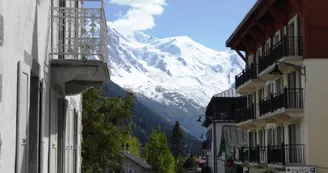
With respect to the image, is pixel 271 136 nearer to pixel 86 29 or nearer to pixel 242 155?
pixel 242 155

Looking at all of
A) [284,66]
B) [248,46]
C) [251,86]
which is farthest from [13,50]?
[248,46]

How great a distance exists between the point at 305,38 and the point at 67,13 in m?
15.4

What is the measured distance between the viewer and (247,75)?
40.7m

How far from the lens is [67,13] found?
14211 millimetres

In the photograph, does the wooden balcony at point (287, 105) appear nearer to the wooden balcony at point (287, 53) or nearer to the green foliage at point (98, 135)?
the wooden balcony at point (287, 53)

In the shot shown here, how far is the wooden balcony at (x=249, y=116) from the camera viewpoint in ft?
129

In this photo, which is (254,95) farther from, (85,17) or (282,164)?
(85,17)

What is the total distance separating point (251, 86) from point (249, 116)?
2.16m

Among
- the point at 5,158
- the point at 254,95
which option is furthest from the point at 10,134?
the point at 254,95

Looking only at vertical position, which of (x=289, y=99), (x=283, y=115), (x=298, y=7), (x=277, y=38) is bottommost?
(x=283, y=115)

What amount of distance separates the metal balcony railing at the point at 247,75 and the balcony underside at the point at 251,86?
15.8 inches

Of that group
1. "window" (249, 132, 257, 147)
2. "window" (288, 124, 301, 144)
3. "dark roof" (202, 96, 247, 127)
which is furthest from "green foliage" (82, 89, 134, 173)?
"dark roof" (202, 96, 247, 127)

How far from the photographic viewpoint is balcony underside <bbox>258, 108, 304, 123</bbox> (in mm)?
27797

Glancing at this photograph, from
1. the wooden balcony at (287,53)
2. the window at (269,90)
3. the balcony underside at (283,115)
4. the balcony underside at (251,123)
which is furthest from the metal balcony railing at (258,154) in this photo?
the wooden balcony at (287,53)
